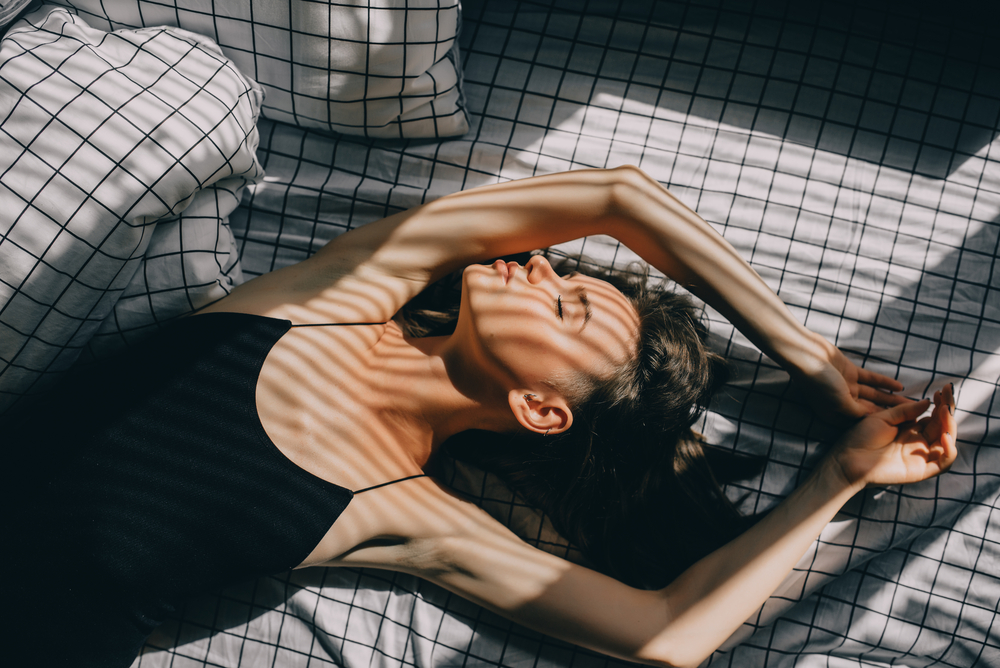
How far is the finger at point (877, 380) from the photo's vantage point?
1253mm

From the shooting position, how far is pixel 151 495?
1.07m

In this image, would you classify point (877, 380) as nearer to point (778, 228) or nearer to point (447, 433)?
point (778, 228)

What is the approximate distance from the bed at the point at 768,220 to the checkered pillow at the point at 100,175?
0.37 ft

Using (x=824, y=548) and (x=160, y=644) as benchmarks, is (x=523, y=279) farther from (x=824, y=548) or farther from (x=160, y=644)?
(x=160, y=644)

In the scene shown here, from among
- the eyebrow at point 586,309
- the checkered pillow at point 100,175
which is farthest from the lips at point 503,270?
the checkered pillow at point 100,175

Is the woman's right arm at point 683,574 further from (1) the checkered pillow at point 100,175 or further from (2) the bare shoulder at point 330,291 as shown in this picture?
(1) the checkered pillow at point 100,175

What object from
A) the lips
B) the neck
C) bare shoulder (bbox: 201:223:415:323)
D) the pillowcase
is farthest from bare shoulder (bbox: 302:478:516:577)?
the pillowcase

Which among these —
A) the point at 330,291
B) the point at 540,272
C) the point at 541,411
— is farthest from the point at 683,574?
the point at 330,291

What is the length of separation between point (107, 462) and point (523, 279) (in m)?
0.88

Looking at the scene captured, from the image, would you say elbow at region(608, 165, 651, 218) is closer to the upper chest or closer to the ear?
the ear

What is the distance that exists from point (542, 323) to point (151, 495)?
0.83m

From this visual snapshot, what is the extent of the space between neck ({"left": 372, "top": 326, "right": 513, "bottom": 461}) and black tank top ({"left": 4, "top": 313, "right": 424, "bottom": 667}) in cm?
21

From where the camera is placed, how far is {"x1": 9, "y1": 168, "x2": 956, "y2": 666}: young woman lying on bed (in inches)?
42.0

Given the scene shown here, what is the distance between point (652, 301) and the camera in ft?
4.02
